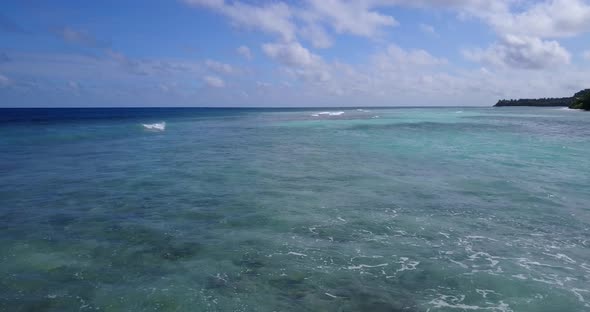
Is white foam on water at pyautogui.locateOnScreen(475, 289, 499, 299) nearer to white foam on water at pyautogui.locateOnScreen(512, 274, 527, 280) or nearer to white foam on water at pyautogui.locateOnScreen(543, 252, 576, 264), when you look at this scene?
white foam on water at pyautogui.locateOnScreen(512, 274, 527, 280)

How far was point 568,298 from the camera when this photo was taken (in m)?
7.36

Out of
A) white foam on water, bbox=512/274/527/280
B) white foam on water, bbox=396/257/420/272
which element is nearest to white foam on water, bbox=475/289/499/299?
white foam on water, bbox=512/274/527/280

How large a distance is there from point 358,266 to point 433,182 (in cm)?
927

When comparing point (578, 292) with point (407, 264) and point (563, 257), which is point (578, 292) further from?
point (407, 264)

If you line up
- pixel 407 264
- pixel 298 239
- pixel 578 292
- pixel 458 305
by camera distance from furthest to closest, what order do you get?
pixel 298 239 < pixel 407 264 < pixel 578 292 < pixel 458 305

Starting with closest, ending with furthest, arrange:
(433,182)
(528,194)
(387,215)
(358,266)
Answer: (358,266)
(387,215)
(528,194)
(433,182)

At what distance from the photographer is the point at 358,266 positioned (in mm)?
8625

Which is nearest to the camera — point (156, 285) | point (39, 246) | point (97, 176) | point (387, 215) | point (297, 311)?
point (297, 311)

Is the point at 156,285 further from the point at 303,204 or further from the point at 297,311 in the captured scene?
the point at 303,204

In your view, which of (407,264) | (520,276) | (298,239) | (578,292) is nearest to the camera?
(578,292)

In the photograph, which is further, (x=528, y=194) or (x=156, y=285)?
(x=528, y=194)

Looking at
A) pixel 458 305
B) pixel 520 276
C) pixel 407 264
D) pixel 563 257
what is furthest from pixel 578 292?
pixel 407 264

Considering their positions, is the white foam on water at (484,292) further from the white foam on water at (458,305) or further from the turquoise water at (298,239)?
the white foam on water at (458,305)

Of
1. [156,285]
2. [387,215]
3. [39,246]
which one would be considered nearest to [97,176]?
[39,246]
